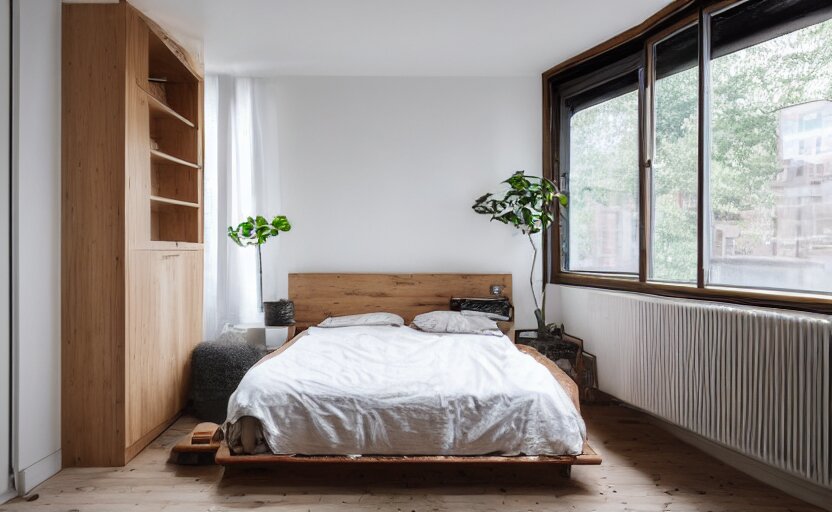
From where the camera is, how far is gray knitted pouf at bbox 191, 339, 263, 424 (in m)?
2.84

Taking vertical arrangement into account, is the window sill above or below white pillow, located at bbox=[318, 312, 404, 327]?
above

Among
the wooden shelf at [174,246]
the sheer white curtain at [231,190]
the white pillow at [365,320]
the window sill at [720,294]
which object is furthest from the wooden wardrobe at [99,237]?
the window sill at [720,294]

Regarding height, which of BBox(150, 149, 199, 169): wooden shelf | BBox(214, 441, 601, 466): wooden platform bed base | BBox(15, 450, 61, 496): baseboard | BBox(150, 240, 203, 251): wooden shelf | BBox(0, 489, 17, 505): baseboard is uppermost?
BBox(150, 149, 199, 169): wooden shelf

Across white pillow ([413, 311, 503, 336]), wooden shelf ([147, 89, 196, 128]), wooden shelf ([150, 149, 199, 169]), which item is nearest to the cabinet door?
wooden shelf ([150, 149, 199, 169])

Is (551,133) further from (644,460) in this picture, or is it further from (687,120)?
(644,460)

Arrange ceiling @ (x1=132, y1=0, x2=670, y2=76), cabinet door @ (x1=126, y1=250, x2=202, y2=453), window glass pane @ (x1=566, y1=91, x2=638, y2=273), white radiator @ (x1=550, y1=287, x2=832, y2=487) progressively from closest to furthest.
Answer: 1. white radiator @ (x1=550, y1=287, x2=832, y2=487)
2. cabinet door @ (x1=126, y1=250, x2=202, y2=453)
3. ceiling @ (x1=132, y1=0, x2=670, y2=76)
4. window glass pane @ (x1=566, y1=91, x2=638, y2=273)

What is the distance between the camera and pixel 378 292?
142 inches

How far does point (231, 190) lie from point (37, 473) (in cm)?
217

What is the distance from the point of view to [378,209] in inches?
145

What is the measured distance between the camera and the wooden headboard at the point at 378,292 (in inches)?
142

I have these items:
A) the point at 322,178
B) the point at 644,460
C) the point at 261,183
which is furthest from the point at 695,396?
the point at 261,183

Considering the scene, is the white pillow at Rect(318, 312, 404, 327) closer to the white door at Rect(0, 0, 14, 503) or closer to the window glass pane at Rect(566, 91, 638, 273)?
the window glass pane at Rect(566, 91, 638, 273)

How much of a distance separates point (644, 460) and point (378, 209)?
8.11 ft

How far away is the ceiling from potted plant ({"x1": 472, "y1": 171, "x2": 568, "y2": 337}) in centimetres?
93
